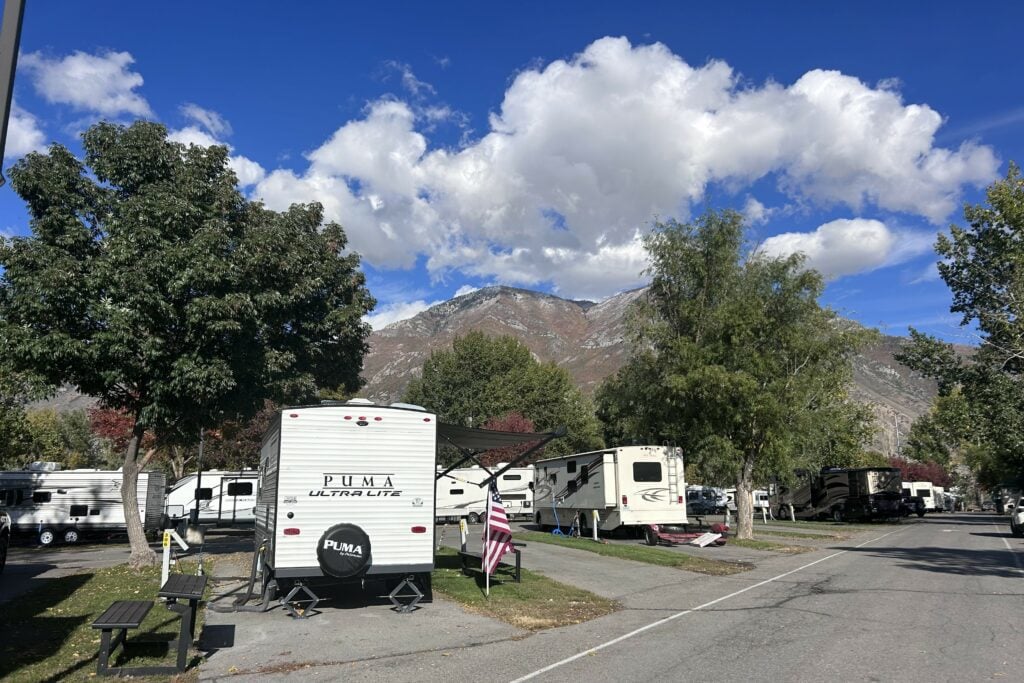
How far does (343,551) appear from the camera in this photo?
35.0ft

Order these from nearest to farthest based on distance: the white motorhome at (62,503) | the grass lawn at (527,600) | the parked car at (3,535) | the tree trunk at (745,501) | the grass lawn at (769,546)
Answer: the grass lawn at (527,600) → the parked car at (3,535) → the grass lawn at (769,546) → the tree trunk at (745,501) → the white motorhome at (62,503)

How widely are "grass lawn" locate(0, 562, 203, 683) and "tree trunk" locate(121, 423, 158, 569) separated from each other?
191 cm

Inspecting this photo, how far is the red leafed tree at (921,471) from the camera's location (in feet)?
306

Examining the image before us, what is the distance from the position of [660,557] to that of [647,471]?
5126 millimetres

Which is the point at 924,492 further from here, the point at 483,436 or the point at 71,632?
the point at 71,632

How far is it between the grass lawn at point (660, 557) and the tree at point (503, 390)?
103 ft

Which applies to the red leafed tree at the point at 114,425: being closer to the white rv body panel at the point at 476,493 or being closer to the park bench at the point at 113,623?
the white rv body panel at the point at 476,493

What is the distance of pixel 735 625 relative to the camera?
10.1 m

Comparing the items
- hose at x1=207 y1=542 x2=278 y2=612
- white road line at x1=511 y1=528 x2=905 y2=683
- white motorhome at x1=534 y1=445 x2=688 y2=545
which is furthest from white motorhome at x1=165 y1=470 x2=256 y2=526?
white road line at x1=511 y1=528 x2=905 y2=683

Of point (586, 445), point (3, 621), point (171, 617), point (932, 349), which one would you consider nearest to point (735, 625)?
point (171, 617)

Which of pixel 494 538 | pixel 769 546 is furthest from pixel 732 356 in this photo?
pixel 494 538

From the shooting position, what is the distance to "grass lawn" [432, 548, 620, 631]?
11008 millimetres

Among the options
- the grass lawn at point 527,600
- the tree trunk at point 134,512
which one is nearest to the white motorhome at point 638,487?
the grass lawn at point 527,600

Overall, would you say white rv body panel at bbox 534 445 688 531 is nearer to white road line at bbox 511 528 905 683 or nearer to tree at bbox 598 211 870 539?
tree at bbox 598 211 870 539
